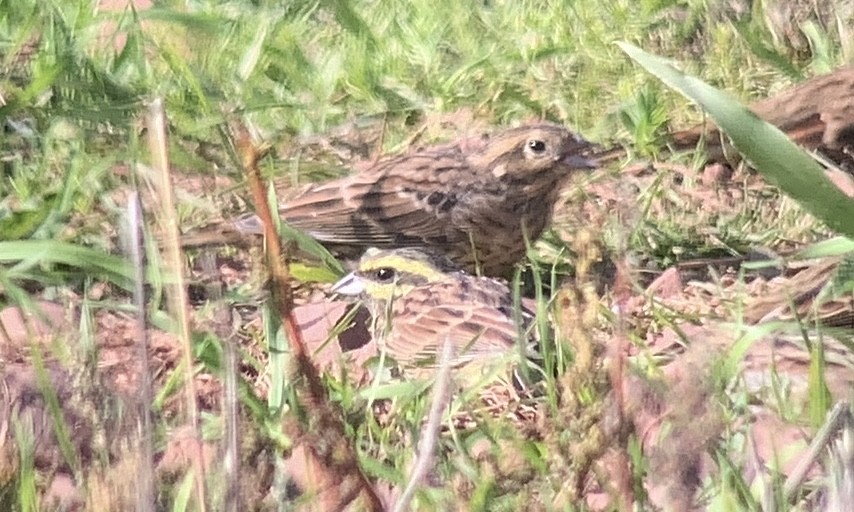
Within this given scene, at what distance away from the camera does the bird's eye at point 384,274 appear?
344 centimetres

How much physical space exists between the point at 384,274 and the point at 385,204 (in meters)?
0.64

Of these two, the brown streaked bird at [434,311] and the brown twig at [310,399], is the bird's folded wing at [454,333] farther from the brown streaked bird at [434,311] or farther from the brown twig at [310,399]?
the brown twig at [310,399]

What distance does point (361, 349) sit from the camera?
10.5 feet

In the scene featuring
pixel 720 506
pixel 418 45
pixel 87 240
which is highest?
pixel 418 45

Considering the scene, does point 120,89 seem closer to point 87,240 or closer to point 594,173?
point 87,240

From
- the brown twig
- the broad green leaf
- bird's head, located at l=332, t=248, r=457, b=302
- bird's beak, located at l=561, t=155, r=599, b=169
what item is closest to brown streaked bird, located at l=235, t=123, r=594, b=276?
bird's beak, located at l=561, t=155, r=599, b=169

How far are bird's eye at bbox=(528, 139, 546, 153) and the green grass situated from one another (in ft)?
0.56

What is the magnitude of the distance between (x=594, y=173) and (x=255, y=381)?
1.60 meters

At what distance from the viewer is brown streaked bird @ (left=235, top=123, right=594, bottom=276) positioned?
12.8 feet

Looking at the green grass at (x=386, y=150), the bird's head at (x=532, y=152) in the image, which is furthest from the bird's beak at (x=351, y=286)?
the bird's head at (x=532, y=152)

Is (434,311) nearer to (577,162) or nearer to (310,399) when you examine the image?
(577,162)

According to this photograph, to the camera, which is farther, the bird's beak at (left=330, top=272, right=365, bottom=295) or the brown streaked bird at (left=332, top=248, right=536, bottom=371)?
the bird's beak at (left=330, top=272, right=365, bottom=295)

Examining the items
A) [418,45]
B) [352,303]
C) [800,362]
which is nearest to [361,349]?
Answer: [352,303]

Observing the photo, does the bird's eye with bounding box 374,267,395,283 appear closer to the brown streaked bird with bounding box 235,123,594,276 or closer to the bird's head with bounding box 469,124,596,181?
the brown streaked bird with bounding box 235,123,594,276
